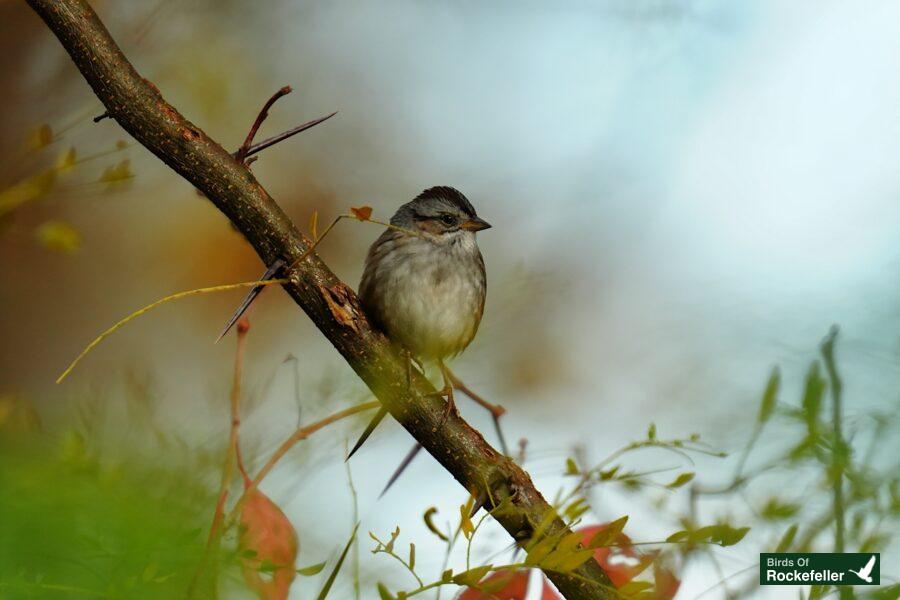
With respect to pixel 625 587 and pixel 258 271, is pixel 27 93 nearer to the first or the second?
pixel 258 271

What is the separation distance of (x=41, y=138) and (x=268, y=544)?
1.24 feet

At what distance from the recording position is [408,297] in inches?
41.0

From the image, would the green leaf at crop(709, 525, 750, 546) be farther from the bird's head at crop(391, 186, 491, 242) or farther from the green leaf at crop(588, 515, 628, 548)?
the bird's head at crop(391, 186, 491, 242)

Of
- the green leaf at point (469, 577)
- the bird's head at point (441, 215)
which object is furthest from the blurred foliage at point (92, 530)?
the bird's head at point (441, 215)

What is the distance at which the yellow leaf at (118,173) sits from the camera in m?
0.71

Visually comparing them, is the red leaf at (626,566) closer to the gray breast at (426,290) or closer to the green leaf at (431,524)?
the green leaf at (431,524)

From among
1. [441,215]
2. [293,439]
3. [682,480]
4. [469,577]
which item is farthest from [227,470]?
[441,215]

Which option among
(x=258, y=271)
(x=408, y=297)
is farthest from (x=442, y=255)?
(x=258, y=271)

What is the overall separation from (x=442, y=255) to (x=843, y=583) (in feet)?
2.50

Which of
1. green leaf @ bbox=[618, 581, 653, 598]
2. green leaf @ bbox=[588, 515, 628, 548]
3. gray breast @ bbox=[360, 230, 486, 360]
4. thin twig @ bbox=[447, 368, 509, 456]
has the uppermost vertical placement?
gray breast @ bbox=[360, 230, 486, 360]

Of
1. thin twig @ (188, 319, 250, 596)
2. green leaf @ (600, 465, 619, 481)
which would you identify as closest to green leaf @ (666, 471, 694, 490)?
green leaf @ (600, 465, 619, 481)

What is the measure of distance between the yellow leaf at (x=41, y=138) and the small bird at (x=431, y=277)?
36 cm

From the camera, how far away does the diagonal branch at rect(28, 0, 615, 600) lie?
0.66m

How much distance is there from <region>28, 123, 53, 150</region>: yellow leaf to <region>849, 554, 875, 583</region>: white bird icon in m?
0.60
